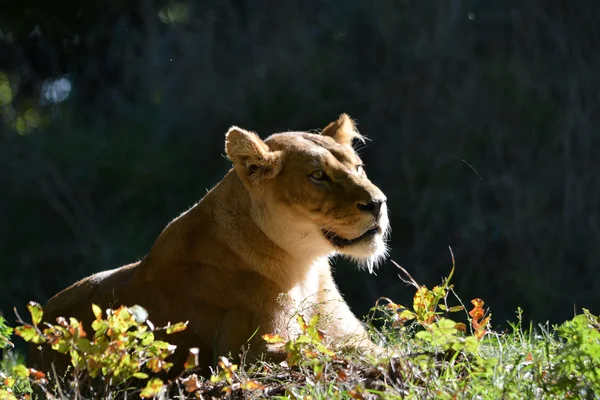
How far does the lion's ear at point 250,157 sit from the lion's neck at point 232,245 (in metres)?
0.11

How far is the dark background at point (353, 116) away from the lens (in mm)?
10938

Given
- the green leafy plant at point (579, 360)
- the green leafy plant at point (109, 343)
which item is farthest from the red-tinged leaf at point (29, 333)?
the green leafy plant at point (579, 360)

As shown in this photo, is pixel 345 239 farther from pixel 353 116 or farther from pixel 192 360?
pixel 353 116

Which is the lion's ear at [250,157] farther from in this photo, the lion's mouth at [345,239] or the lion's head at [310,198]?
the lion's mouth at [345,239]

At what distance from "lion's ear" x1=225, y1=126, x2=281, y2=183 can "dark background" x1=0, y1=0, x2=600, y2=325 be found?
6223 millimetres

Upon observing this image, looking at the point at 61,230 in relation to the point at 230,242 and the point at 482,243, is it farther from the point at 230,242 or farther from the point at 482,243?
the point at 230,242

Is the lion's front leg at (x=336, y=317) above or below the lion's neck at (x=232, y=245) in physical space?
below

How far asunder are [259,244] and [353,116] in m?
6.79

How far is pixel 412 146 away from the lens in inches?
437

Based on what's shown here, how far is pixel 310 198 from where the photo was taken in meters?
4.49

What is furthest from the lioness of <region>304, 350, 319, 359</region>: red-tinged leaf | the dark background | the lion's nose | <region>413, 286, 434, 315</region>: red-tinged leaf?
the dark background

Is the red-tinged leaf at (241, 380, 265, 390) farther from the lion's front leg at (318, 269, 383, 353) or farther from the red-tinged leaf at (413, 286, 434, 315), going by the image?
the lion's front leg at (318, 269, 383, 353)

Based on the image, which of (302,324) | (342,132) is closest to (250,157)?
(342,132)

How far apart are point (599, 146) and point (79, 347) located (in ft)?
29.3
